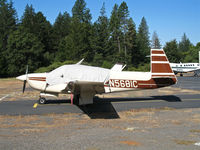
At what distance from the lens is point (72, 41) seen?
187ft

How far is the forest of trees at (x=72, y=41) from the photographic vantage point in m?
49.9

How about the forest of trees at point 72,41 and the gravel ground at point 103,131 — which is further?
the forest of trees at point 72,41

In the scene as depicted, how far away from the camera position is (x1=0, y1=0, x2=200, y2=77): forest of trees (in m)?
49.9

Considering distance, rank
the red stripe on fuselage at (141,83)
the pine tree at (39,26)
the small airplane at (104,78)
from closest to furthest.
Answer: the small airplane at (104,78) → the red stripe on fuselage at (141,83) → the pine tree at (39,26)

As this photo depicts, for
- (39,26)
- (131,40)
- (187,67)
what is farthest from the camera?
(39,26)

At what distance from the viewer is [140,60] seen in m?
66.9

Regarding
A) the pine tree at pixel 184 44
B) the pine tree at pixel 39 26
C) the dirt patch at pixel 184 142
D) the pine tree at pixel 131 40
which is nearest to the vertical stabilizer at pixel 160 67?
the dirt patch at pixel 184 142

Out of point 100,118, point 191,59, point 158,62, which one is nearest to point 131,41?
point 191,59

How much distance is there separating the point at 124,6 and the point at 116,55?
1516 centimetres

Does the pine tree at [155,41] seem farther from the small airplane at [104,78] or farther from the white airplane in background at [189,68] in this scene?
the small airplane at [104,78]

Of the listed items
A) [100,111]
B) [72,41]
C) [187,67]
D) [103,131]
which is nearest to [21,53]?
[72,41]

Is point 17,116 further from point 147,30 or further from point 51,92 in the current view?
point 147,30

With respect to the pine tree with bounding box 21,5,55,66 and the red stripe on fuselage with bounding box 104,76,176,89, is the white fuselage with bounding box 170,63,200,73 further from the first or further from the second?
the pine tree with bounding box 21,5,55,66

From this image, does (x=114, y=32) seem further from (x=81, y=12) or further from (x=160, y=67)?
(x=160, y=67)
